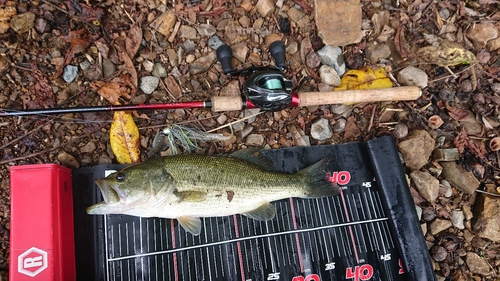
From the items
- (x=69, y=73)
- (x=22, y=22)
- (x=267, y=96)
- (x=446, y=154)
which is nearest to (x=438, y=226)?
(x=446, y=154)

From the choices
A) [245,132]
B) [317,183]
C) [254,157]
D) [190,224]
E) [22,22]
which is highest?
[22,22]

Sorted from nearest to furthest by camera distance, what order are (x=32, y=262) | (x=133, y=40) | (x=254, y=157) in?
(x=32, y=262) → (x=254, y=157) → (x=133, y=40)

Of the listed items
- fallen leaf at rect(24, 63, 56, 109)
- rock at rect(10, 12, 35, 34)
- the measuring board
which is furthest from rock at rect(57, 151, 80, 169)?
rock at rect(10, 12, 35, 34)

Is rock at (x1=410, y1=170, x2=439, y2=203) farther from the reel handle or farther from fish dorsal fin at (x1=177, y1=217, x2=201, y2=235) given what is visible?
fish dorsal fin at (x1=177, y1=217, x2=201, y2=235)

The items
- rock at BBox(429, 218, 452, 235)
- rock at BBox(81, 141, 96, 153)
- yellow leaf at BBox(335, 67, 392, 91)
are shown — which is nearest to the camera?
rock at BBox(81, 141, 96, 153)

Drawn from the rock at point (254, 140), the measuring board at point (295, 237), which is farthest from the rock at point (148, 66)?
the rock at point (254, 140)

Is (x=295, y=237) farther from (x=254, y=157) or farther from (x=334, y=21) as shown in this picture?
(x=334, y=21)

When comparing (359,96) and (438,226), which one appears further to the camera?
(438,226)
